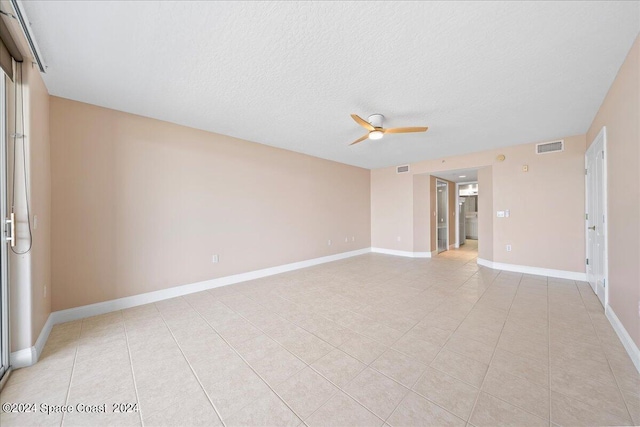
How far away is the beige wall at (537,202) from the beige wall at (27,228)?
6.74 m

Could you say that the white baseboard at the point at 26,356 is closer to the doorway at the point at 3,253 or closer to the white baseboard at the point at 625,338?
the doorway at the point at 3,253

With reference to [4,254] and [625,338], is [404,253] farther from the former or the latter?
[4,254]

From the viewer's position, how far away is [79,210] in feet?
9.31

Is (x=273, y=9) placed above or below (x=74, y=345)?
above

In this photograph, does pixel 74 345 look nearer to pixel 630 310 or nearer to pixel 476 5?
pixel 476 5

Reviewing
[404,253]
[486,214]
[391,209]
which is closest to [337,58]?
[486,214]

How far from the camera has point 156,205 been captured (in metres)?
3.37

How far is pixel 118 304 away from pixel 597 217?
6.67m

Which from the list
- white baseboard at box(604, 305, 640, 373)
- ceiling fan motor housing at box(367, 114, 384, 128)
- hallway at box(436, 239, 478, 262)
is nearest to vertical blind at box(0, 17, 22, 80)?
ceiling fan motor housing at box(367, 114, 384, 128)

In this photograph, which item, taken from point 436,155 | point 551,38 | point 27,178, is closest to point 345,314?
point 551,38

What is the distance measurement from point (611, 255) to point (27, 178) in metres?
5.89

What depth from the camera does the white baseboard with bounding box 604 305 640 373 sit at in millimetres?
1857

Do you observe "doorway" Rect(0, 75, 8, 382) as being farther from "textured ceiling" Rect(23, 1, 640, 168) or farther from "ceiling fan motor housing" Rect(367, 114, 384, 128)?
"ceiling fan motor housing" Rect(367, 114, 384, 128)

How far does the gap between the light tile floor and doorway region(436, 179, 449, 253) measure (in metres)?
3.86
